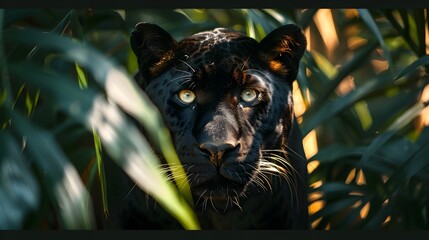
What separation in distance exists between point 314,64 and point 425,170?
0.29 metres

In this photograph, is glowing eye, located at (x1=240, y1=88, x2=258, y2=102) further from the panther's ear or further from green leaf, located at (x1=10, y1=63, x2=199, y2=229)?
green leaf, located at (x1=10, y1=63, x2=199, y2=229)

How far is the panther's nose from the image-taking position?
4.84ft

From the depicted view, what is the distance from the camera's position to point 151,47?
61.1 inches

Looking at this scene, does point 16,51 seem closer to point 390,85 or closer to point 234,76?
point 234,76

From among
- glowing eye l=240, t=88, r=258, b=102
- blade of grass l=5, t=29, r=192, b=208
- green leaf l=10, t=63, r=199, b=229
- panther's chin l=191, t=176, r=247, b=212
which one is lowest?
panther's chin l=191, t=176, r=247, b=212

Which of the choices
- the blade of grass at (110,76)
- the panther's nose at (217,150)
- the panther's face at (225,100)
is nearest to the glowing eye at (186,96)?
the panther's face at (225,100)

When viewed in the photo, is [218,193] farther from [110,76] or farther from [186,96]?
[110,76]

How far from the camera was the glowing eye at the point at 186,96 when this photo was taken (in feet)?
5.08

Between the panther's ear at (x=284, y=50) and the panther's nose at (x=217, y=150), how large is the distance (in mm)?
185

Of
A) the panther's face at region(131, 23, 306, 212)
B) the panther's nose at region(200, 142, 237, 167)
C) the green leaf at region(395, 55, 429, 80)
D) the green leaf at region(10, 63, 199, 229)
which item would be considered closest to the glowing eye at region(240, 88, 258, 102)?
the panther's face at region(131, 23, 306, 212)

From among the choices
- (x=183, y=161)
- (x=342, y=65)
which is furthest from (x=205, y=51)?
(x=342, y=65)

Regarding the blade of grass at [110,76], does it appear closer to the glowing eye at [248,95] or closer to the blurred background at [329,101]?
the blurred background at [329,101]

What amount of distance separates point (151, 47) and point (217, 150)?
0.76 ft

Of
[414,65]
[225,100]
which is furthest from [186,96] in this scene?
[414,65]
